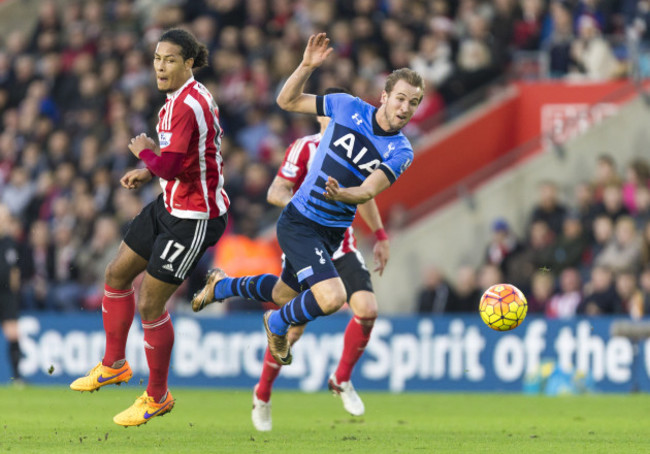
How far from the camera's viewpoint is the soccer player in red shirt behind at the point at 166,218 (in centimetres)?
845

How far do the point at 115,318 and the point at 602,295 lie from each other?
310 inches

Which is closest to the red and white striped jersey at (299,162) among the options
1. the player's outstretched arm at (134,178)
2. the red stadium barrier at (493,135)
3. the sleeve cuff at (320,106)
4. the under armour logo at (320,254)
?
the sleeve cuff at (320,106)

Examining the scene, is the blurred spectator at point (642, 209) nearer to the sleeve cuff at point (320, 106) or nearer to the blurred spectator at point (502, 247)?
the blurred spectator at point (502, 247)

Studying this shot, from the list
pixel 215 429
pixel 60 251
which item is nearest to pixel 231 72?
pixel 60 251

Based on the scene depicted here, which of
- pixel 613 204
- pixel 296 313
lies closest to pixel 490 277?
pixel 613 204

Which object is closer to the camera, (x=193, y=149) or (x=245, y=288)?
(x=193, y=149)

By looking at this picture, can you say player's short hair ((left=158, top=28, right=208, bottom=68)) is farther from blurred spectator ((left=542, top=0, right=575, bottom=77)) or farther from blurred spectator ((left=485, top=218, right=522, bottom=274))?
blurred spectator ((left=542, top=0, right=575, bottom=77))

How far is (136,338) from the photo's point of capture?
1599 centimetres

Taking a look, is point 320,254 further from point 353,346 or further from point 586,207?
point 586,207

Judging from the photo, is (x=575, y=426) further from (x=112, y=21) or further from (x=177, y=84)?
(x=112, y=21)

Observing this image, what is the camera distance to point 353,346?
10727 millimetres

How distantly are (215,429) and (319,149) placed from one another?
2.48 m

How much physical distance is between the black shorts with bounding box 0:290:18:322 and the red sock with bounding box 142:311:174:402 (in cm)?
692

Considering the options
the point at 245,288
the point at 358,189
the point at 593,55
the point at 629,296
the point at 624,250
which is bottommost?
the point at 245,288
